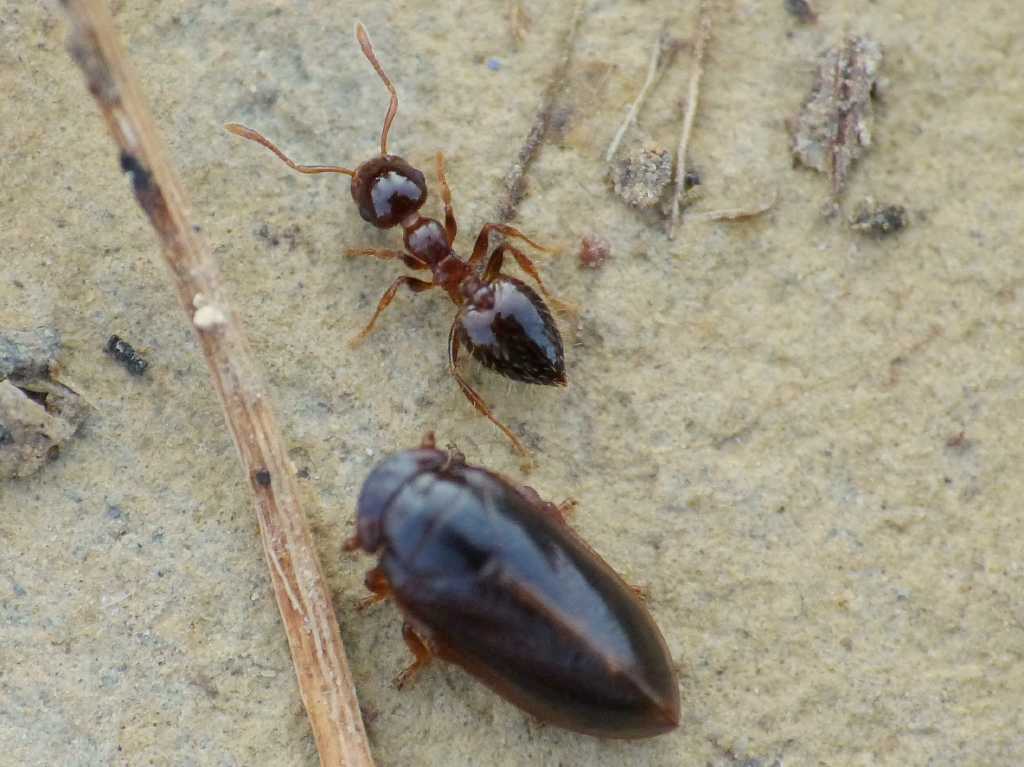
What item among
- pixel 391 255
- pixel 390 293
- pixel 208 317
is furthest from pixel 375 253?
pixel 208 317

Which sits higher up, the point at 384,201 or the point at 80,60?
the point at 80,60

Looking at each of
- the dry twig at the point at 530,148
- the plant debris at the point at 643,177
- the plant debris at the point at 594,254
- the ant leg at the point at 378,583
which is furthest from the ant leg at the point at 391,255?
the ant leg at the point at 378,583

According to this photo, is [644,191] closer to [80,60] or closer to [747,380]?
[747,380]

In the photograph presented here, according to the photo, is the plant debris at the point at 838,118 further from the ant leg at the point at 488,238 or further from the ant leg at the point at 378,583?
the ant leg at the point at 378,583

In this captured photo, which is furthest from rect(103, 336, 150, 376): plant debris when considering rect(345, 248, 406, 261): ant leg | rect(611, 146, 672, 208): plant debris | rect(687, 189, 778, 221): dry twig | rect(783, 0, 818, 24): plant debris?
rect(783, 0, 818, 24): plant debris

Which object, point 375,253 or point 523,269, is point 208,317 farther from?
point 523,269

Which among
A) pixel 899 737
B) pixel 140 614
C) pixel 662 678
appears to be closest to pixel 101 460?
pixel 140 614

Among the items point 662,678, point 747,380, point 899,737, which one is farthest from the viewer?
point 747,380
